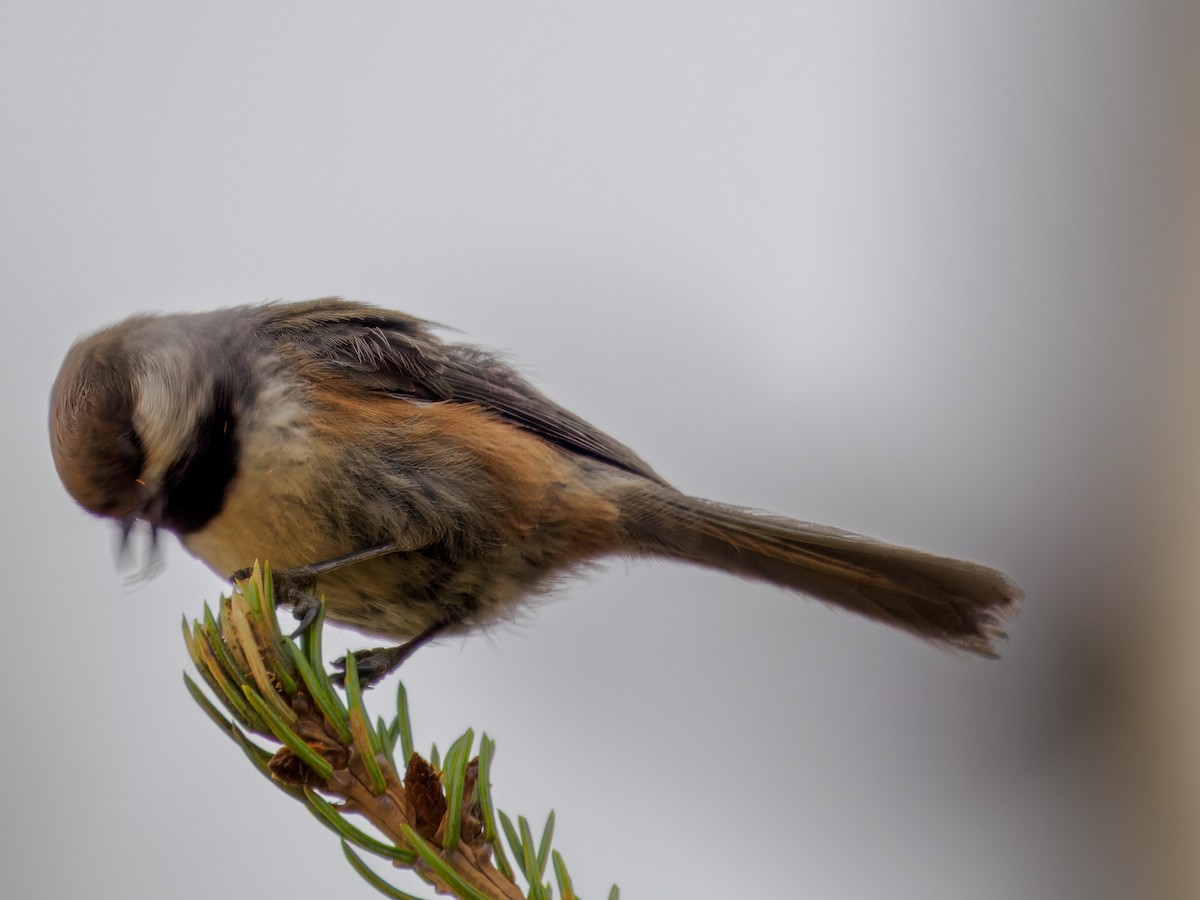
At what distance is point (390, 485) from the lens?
1885 millimetres

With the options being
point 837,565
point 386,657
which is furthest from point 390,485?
point 837,565

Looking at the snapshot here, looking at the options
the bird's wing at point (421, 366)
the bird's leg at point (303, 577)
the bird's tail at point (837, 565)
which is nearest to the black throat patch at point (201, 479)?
the bird's leg at point (303, 577)

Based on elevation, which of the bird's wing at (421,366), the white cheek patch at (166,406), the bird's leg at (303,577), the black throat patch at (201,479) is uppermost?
the bird's wing at (421,366)

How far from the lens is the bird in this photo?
179 cm

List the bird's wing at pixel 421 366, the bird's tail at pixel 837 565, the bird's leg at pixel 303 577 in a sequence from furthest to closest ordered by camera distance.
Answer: the bird's wing at pixel 421 366
the bird's tail at pixel 837 565
the bird's leg at pixel 303 577

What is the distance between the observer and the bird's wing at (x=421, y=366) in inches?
78.3

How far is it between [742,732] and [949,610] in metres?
0.62

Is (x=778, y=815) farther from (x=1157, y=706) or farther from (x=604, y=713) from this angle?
(x=1157, y=706)

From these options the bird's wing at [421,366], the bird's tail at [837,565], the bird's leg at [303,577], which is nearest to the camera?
the bird's leg at [303,577]

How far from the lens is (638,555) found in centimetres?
213

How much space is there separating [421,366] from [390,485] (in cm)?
28

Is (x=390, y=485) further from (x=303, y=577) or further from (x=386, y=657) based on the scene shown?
(x=386, y=657)

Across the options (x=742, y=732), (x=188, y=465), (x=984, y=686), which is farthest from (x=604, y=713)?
(x=188, y=465)

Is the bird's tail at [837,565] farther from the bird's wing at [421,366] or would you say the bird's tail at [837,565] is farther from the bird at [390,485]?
the bird's wing at [421,366]
